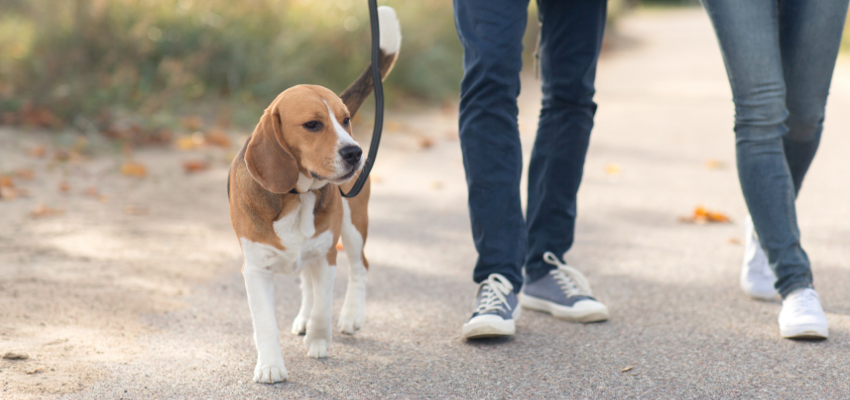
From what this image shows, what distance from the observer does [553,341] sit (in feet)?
8.47

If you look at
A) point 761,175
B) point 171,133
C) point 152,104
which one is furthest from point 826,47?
point 152,104

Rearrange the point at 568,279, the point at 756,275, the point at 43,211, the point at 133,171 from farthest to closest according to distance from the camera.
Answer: the point at 133,171 < the point at 43,211 < the point at 756,275 < the point at 568,279

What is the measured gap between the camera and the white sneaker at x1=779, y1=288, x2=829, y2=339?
2.48 meters

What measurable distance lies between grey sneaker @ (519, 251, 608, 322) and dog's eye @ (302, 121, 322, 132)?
1.18 meters

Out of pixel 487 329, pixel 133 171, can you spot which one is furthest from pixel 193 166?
pixel 487 329

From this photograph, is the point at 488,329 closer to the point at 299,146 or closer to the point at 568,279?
the point at 568,279

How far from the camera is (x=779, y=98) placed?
2535mm

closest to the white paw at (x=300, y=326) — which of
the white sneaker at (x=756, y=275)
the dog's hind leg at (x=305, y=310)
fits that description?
the dog's hind leg at (x=305, y=310)

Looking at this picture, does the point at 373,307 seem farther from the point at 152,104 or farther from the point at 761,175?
Answer: the point at 152,104

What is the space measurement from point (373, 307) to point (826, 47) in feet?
6.30

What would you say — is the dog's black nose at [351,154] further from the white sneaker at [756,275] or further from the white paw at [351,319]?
the white sneaker at [756,275]

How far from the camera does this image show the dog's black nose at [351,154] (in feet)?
6.97

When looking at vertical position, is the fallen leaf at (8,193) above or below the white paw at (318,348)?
above

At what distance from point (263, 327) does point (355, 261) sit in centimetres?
56
